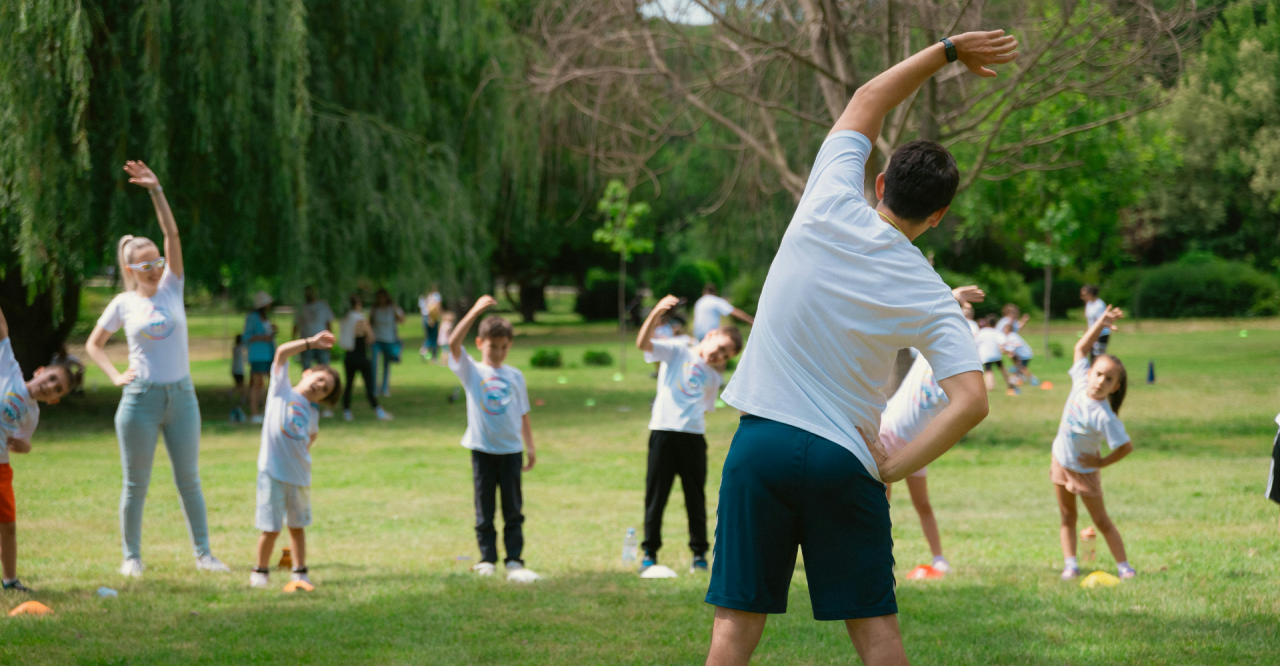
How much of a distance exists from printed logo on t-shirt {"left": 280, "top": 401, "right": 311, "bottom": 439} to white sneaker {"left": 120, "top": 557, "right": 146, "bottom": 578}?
1276 mm

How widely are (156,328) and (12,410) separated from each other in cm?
93

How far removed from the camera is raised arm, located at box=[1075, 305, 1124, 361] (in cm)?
564

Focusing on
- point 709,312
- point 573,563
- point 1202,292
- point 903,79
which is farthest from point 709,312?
point 1202,292

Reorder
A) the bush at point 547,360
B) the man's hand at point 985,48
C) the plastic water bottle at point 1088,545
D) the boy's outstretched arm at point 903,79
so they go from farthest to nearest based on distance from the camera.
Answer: the bush at point 547,360 < the plastic water bottle at point 1088,545 < the man's hand at point 985,48 < the boy's outstretched arm at point 903,79

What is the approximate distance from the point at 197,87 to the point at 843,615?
1279cm

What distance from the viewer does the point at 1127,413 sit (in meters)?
15.2

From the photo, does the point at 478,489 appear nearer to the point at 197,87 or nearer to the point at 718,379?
the point at 718,379

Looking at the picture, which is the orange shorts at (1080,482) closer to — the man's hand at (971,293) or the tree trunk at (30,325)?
the man's hand at (971,293)

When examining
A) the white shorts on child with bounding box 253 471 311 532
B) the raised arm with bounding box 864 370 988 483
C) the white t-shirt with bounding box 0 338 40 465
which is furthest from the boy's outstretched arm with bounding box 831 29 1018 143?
the white t-shirt with bounding box 0 338 40 465

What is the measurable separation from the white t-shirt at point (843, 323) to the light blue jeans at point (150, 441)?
14.8ft

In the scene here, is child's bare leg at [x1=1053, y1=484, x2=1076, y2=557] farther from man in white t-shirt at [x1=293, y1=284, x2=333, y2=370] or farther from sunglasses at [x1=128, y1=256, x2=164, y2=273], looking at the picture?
man in white t-shirt at [x1=293, y1=284, x2=333, y2=370]

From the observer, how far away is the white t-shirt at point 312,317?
14086 mm

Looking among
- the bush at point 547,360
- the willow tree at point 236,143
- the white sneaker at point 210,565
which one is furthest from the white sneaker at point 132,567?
the bush at point 547,360

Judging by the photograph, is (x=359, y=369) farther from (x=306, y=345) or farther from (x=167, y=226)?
(x=306, y=345)
